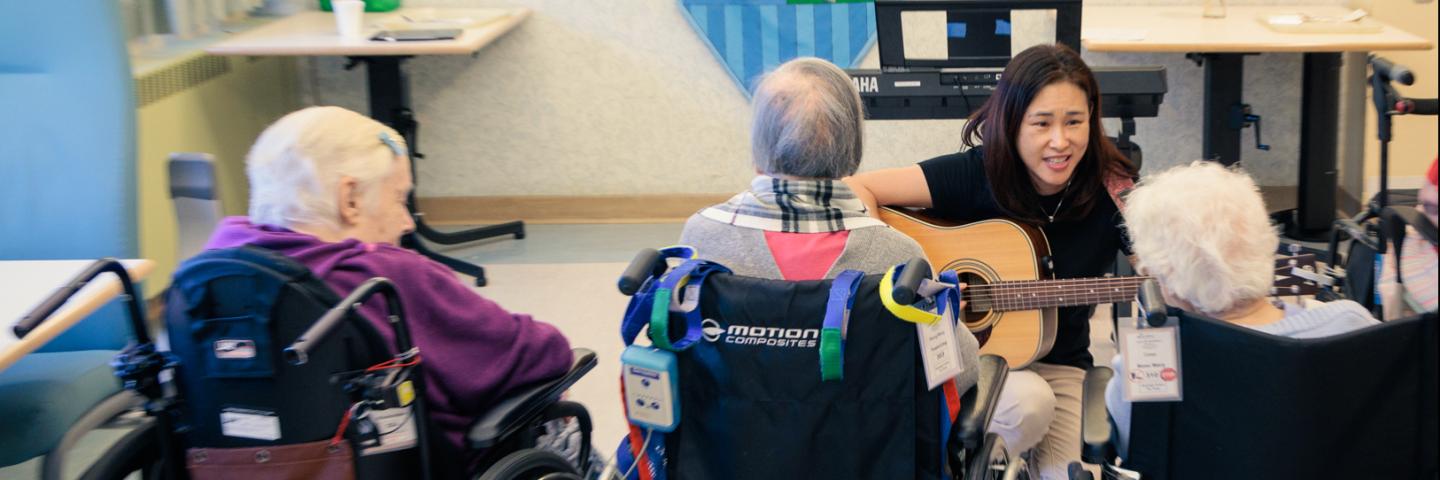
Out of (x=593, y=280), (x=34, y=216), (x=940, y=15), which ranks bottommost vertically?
(x=593, y=280)

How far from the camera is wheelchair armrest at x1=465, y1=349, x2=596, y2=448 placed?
1856mm

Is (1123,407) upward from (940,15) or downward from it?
downward

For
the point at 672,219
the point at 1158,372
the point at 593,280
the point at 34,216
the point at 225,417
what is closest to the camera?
the point at 1158,372

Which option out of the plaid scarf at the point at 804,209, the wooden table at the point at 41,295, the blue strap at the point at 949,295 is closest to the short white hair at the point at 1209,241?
the blue strap at the point at 949,295

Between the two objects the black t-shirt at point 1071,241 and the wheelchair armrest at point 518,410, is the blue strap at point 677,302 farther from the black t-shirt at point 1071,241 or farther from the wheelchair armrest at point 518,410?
the black t-shirt at point 1071,241

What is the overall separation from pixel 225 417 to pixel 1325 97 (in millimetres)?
3694

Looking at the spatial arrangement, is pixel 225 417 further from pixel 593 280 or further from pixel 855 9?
pixel 855 9

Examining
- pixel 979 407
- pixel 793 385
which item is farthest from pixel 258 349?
pixel 979 407

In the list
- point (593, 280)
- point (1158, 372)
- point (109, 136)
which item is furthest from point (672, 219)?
point (1158, 372)

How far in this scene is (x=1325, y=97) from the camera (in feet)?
14.3

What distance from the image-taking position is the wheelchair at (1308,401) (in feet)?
5.09

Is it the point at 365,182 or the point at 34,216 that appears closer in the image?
the point at 365,182

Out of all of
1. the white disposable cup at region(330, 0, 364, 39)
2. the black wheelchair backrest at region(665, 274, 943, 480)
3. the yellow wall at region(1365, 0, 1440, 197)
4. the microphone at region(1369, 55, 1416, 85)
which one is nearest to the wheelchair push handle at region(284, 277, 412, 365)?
the black wheelchair backrest at region(665, 274, 943, 480)

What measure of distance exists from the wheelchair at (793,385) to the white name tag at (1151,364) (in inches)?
9.6
